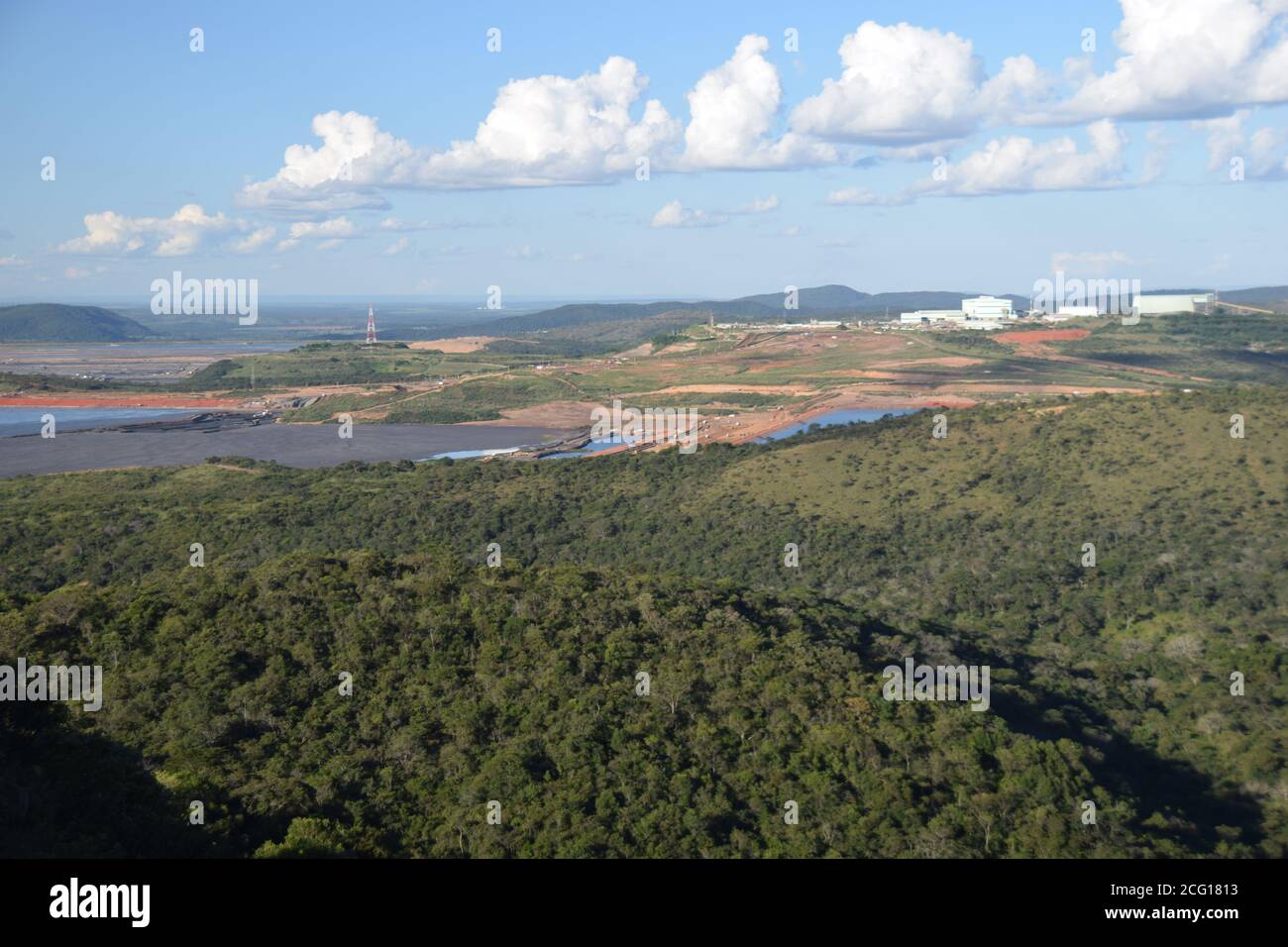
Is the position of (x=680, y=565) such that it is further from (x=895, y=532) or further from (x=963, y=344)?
(x=963, y=344)

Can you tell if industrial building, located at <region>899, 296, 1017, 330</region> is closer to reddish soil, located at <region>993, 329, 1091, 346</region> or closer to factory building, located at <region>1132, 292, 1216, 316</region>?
factory building, located at <region>1132, 292, 1216, 316</region>

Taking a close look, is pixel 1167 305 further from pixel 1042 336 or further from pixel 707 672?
pixel 707 672

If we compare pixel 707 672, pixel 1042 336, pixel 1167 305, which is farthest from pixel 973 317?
pixel 707 672

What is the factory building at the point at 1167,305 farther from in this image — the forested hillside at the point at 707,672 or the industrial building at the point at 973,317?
the forested hillside at the point at 707,672

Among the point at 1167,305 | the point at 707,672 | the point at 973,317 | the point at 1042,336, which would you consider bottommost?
the point at 707,672

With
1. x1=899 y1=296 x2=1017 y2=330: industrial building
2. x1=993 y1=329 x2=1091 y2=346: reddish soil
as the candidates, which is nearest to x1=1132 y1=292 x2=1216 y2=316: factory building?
x1=899 y1=296 x2=1017 y2=330: industrial building

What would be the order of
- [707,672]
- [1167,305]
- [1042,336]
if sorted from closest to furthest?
[707,672], [1042,336], [1167,305]
